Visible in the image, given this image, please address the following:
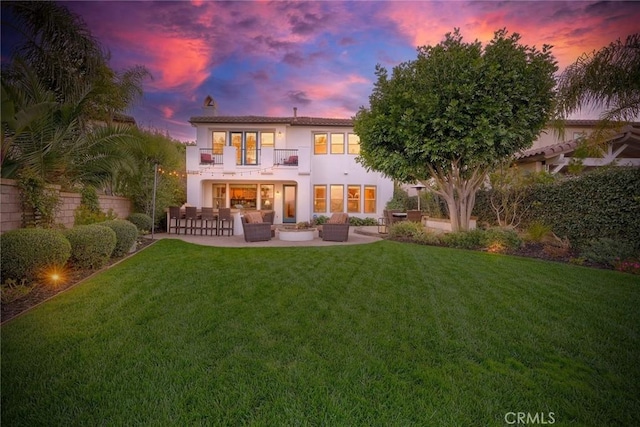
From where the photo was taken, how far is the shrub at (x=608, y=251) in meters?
7.43

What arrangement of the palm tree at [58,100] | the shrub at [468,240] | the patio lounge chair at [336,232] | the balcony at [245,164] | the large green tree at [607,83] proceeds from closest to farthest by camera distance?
the palm tree at [58,100] → the large green tree at [607,83] → the shrub at [468,240] → the patio lounge chair at [336,232] → the balcony at [245,164]

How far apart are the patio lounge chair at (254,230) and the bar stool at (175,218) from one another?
377 cm

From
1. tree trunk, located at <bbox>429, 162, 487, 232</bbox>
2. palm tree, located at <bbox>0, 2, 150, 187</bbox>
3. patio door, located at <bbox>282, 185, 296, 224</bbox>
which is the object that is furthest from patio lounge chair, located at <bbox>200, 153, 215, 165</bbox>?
tree trunk, located at <bbox>429, 162, 487, 232</bbox>

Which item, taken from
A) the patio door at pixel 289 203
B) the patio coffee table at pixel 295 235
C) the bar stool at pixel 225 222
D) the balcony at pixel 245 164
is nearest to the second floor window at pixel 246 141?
the balcony at pixel 245 164

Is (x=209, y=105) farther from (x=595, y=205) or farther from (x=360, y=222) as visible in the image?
(x=595, y=205)

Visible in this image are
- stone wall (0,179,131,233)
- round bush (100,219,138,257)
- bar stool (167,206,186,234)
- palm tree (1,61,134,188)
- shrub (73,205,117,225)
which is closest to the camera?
stone wall (0,179,131,233)

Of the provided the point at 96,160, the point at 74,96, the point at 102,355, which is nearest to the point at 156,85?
the point at 74,96

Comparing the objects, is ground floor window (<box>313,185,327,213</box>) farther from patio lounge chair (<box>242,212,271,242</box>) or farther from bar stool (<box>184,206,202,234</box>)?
bar stool (<box>184,206,202,234</box>)

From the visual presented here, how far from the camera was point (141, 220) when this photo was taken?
1266cm

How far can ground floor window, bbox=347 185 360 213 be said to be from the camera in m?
19.5

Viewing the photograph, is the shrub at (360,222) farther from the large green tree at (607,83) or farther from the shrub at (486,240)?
the large green tree at (607,83)

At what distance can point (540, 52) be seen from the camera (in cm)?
911

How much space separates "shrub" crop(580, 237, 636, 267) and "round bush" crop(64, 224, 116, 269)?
11.6m

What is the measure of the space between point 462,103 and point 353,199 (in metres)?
11.0
